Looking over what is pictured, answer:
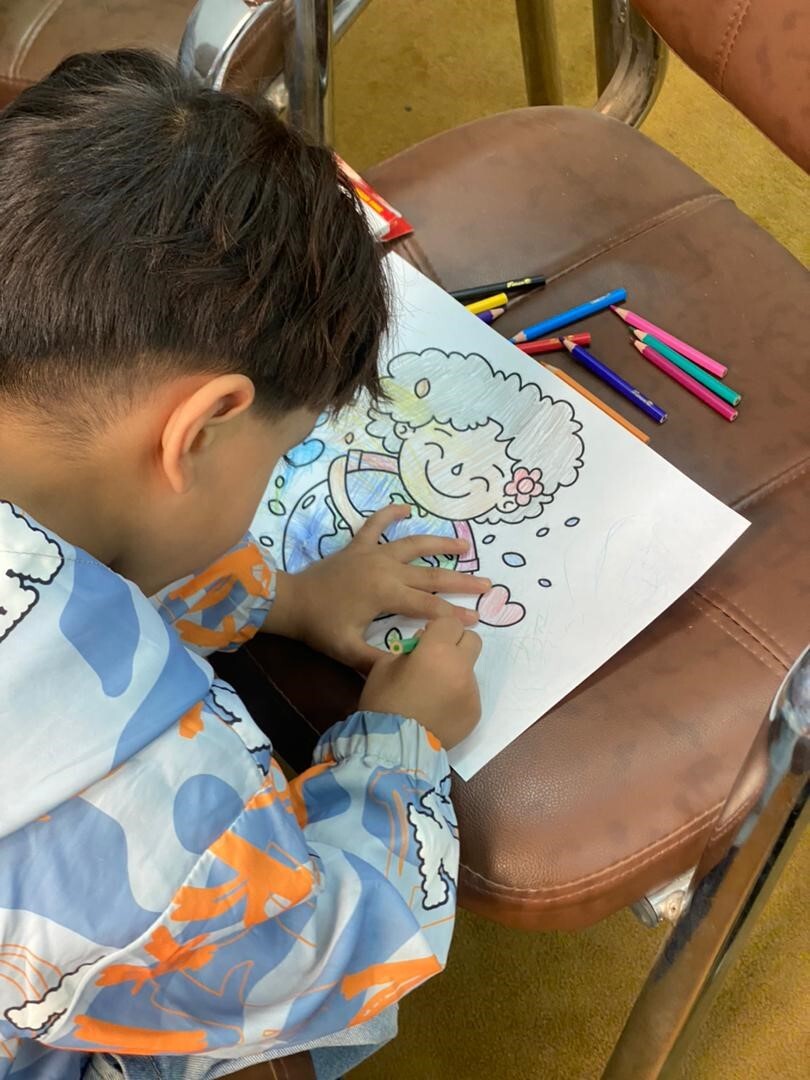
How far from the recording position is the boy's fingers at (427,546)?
0.72 metres

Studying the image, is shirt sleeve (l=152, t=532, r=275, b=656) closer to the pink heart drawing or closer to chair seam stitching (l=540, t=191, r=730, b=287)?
the pink heart drawing

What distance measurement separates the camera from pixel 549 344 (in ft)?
2.63

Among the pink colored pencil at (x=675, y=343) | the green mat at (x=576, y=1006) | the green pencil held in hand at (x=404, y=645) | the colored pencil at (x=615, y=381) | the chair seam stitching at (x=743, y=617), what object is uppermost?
the pink colored pencil at (x=675, y=343)

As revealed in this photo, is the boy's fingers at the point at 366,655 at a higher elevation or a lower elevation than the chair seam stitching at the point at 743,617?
lower

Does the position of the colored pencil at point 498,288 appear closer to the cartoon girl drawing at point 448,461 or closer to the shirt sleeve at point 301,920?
the cartoon girl drawing at point 448,461

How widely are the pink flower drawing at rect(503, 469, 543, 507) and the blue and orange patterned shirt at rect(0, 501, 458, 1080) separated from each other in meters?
0.21

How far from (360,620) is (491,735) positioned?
11 cm

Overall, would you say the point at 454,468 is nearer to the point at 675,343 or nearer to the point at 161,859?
the point at 675,343

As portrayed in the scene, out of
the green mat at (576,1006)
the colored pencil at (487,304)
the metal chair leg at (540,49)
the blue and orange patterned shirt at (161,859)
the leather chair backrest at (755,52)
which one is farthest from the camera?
A: the metal chair leg at (540,49)

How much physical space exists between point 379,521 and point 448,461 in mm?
70

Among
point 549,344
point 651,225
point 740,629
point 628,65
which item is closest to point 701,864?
point 740,629

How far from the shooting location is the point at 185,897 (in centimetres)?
49

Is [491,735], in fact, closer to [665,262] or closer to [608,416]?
[608,416]

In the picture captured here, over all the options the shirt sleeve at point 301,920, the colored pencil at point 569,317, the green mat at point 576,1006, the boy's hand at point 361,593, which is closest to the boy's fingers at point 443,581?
the boy's hand at point 361,593
